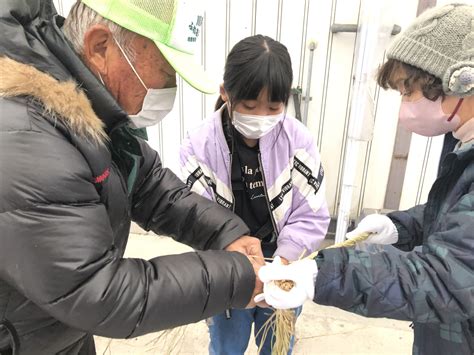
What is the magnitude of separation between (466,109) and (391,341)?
187 cm

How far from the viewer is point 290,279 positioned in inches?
48.9

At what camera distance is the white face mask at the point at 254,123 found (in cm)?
165

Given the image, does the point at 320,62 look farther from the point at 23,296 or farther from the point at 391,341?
the point at 23,296

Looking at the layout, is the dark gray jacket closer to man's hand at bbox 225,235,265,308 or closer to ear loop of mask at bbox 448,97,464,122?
ear loop of mask at bbox 448,97,464,122

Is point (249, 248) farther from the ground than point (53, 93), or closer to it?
closer to it

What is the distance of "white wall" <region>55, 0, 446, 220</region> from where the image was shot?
296cm

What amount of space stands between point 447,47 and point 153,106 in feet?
2.71

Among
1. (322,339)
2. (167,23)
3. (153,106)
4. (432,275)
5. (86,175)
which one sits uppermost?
(167,23)

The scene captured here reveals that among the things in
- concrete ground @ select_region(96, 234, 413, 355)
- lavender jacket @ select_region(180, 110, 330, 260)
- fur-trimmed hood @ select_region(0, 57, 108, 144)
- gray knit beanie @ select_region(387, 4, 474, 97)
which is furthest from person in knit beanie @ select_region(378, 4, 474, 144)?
concrete ground @ select_region(96, 234, 413, 355)

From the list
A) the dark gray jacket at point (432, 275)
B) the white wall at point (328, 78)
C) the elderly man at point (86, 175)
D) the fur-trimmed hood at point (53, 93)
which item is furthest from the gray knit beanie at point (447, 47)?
the white wall at point (328, 78)

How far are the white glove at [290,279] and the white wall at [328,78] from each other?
2106 millimetres

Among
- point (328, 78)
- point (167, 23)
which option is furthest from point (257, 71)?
point (328, 78)

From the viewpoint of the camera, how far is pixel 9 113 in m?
0.89

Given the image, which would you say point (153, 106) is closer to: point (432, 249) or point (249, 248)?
point (249, 248)
